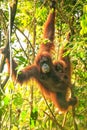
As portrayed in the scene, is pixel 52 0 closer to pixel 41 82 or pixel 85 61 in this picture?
pixel 85 61

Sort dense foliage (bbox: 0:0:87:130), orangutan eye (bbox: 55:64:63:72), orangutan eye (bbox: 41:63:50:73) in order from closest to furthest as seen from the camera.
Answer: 1. dense foliage (bbox: 0:0:87:130)
2. orangutan eye (bbox: 41:63:50:73)
3. orangutan eye (bbox: 55:64:63:72)

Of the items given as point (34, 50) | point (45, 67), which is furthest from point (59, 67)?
point (34, 50)

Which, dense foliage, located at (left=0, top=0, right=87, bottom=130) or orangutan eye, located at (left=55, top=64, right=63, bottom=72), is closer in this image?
dense foliage, located at (left=0, top=0, right=87, bottom=130)

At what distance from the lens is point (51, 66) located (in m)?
3.98

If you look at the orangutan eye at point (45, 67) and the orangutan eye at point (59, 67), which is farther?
the orangutan eye at point (59, 67)

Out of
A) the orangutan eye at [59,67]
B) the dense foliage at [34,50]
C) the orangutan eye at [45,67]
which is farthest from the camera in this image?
the orangutan eye at [59,67]

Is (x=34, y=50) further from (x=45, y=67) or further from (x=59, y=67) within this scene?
(x=59, y=67)

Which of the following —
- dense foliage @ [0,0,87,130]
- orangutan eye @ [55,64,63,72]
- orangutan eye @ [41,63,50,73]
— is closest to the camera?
dense foliage @ [0,0,87,130]

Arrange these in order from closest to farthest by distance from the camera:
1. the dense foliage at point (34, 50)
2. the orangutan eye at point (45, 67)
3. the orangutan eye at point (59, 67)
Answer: the dense foliage at point (34, 50), the orangutan eye at point (45, 67), the orangutan eye at point (59, 67)

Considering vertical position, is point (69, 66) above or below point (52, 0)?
below

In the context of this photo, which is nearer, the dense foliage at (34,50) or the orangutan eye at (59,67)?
the dense foliage at (34,50)

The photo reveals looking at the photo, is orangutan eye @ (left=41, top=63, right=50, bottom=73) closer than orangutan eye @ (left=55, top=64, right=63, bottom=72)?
Yes

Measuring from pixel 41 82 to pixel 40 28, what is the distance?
0.84 m

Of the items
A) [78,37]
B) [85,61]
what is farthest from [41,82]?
[78,37]
